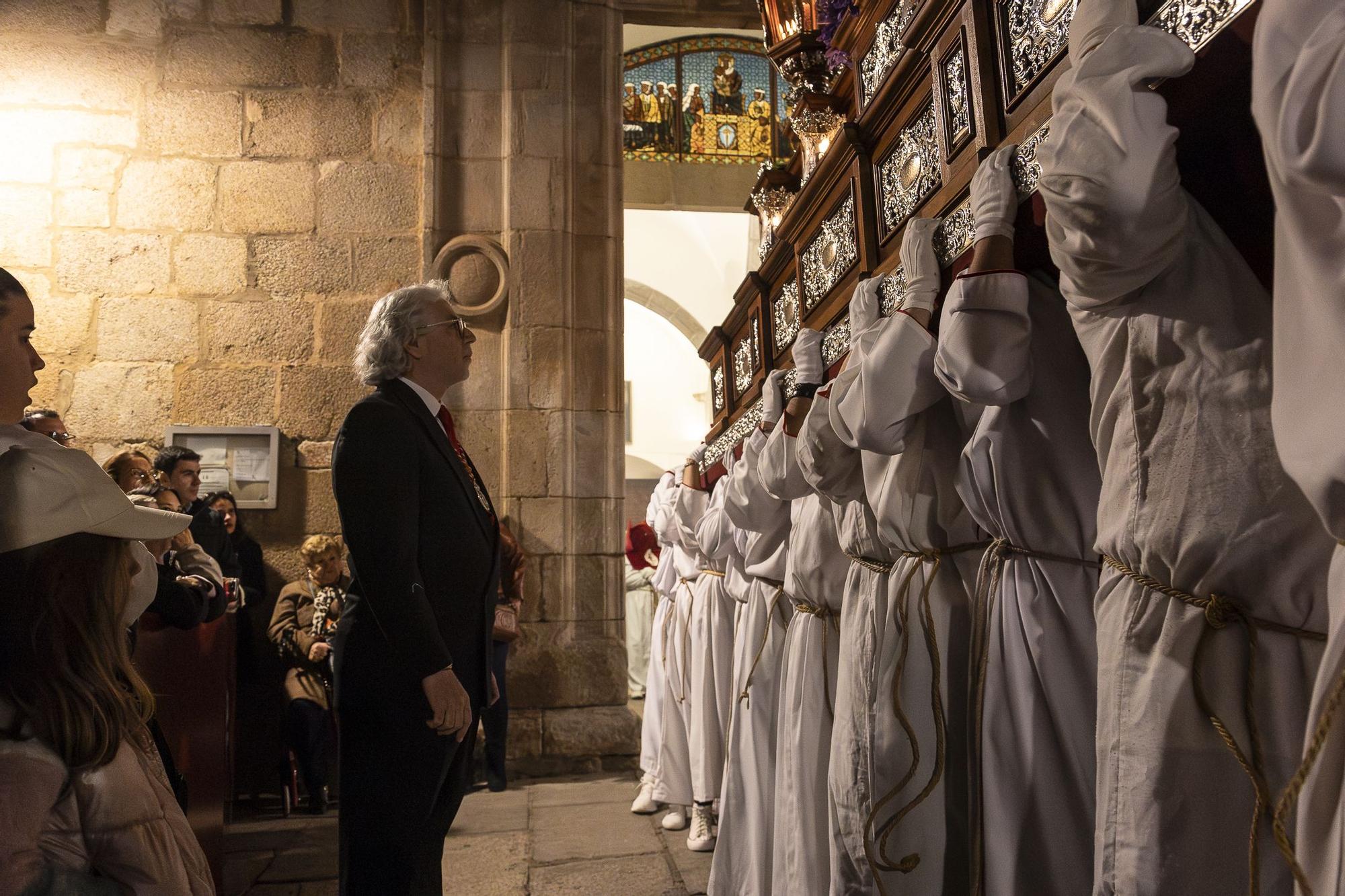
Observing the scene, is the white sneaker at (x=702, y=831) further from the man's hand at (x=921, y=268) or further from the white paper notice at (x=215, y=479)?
the white paper notice at (x=215, y=479)

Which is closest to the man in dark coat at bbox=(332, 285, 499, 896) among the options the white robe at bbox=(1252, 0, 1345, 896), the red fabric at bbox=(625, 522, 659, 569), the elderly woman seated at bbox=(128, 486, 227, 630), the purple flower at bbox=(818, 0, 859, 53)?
the elderly woman seated at bbox=(128, 486, 227, 630)

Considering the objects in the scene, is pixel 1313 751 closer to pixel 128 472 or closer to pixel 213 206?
pixel 128 472

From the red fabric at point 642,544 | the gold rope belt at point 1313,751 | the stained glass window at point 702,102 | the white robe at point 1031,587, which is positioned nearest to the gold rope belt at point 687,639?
the red fabric at point 642,544

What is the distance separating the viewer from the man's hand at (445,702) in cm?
205

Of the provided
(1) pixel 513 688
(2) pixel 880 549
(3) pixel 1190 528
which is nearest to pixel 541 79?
(1) pixel 513 688

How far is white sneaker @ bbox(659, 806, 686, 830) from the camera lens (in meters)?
4.73

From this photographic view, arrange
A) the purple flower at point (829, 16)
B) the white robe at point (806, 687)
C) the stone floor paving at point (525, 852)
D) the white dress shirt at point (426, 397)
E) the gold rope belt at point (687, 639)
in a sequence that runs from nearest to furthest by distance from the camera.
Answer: the white dress shirt at point (426, 397), the white robe at point (806, 687), the purple flower at point (829, 16), the stone floor paving at point (525, 852), the gold rope belt at point (687, 639)

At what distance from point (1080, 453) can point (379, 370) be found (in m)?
1.52

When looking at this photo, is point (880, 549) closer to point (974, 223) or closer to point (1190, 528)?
point (974, 223)

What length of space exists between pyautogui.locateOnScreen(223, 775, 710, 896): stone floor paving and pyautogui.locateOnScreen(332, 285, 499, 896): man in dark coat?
181 cm

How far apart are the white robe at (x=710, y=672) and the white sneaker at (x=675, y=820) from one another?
0.51m

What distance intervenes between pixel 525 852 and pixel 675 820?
73 centimetres

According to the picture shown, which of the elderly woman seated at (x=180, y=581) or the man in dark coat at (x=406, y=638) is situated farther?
the elderly woman seated at (x=180, y=581)

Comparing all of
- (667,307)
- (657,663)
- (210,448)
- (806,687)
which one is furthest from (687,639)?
(667,307)
